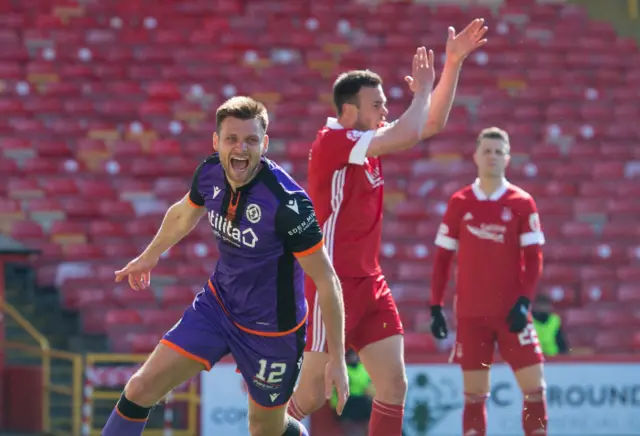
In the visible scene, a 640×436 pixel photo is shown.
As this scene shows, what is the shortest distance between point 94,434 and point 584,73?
816cm

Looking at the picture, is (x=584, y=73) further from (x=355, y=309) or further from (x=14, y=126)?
(x=355, y=309)

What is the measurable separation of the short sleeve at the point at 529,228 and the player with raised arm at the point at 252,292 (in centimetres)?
263

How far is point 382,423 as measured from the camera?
5840 mm

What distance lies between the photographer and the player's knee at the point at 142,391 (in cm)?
486

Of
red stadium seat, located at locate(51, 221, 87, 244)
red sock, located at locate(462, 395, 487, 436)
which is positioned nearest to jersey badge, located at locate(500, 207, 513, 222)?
red sock, located at locate(462, 395, 487, 436)

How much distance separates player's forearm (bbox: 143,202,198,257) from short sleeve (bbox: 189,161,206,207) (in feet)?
0.23

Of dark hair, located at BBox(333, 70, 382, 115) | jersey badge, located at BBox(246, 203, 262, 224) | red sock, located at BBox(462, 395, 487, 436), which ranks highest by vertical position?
dark hair, located at BBox(333, 70, 382, 115)

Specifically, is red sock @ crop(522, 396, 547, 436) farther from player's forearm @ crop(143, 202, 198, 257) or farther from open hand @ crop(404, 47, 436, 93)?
player's forearm @ crop(143, 202, 198, 257)

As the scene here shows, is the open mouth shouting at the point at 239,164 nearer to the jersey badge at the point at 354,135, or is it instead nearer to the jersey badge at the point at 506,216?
the jersey badge at the point at 354,135

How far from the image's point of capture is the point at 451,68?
570cm

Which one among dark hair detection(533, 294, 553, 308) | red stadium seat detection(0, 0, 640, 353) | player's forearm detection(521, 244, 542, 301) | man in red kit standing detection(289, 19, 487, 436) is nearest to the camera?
man in red kit standing detection(289, 19, 487, 436)

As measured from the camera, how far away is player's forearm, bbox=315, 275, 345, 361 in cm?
476

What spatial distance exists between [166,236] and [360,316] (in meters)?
1.21

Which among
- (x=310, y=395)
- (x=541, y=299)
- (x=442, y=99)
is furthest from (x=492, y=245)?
(x=541, y=299)
